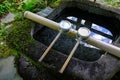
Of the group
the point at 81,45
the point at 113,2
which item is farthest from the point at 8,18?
the point at 113,2

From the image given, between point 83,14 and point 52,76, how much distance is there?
1810 millimetres

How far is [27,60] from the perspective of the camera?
3.68 meters

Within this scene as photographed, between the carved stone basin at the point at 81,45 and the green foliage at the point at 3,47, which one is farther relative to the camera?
the green foliage at the point at 3,47

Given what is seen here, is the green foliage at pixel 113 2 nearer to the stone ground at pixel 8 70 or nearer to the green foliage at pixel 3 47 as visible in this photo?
the green foliage at pixel 3 47

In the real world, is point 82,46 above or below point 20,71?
above

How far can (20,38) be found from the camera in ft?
11.2

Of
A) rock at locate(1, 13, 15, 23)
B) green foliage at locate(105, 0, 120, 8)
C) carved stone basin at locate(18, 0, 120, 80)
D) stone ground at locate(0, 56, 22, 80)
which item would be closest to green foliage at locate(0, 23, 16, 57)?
stone ground at locate(0, 56, 22, 80)

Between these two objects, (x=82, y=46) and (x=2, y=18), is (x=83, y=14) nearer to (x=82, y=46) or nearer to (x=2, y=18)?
(x=82, y=46)

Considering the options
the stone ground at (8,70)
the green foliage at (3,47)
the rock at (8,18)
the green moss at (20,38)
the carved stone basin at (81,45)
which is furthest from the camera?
the rock at (8,18)

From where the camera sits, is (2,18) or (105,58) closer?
(105,58)

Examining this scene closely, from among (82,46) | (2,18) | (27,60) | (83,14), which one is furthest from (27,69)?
(2,18)

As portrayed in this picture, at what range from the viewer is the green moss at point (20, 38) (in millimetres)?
3320

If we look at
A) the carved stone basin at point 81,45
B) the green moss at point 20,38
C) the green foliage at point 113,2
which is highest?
the green moss at point 20,38

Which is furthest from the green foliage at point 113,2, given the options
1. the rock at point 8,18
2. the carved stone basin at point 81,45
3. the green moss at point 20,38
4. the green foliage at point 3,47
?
the green moss at point 20,38
